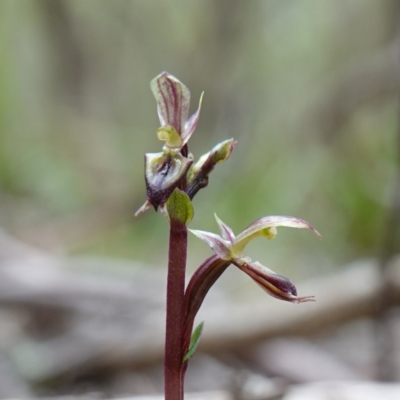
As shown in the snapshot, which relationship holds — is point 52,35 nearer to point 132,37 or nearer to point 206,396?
point 132,37

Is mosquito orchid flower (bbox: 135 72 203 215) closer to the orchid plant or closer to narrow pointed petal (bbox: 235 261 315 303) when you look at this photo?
the orchid plant

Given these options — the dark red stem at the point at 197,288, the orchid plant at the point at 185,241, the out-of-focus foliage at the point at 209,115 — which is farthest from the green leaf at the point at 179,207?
the out-of-focus foliage at the point at 209,115

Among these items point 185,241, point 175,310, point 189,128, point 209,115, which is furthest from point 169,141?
point 209,115

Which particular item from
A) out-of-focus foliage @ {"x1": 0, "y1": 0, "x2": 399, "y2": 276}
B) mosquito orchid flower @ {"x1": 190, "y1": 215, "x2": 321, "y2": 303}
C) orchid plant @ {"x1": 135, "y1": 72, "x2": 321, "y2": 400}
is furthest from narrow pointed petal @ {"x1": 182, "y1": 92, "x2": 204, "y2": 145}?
out-of-focus foliage @ {"x1": 0, "y1": 0, "x2": 399, "y2": 276}

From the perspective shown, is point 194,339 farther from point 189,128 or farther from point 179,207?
point 189,128

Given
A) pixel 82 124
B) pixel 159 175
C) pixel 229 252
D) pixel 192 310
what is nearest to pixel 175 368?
pixel 192 310

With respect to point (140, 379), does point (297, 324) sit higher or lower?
higher

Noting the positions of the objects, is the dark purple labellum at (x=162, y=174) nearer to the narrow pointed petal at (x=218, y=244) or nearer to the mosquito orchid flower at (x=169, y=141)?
the mosquito orchid flower at (x=169, y=141)
